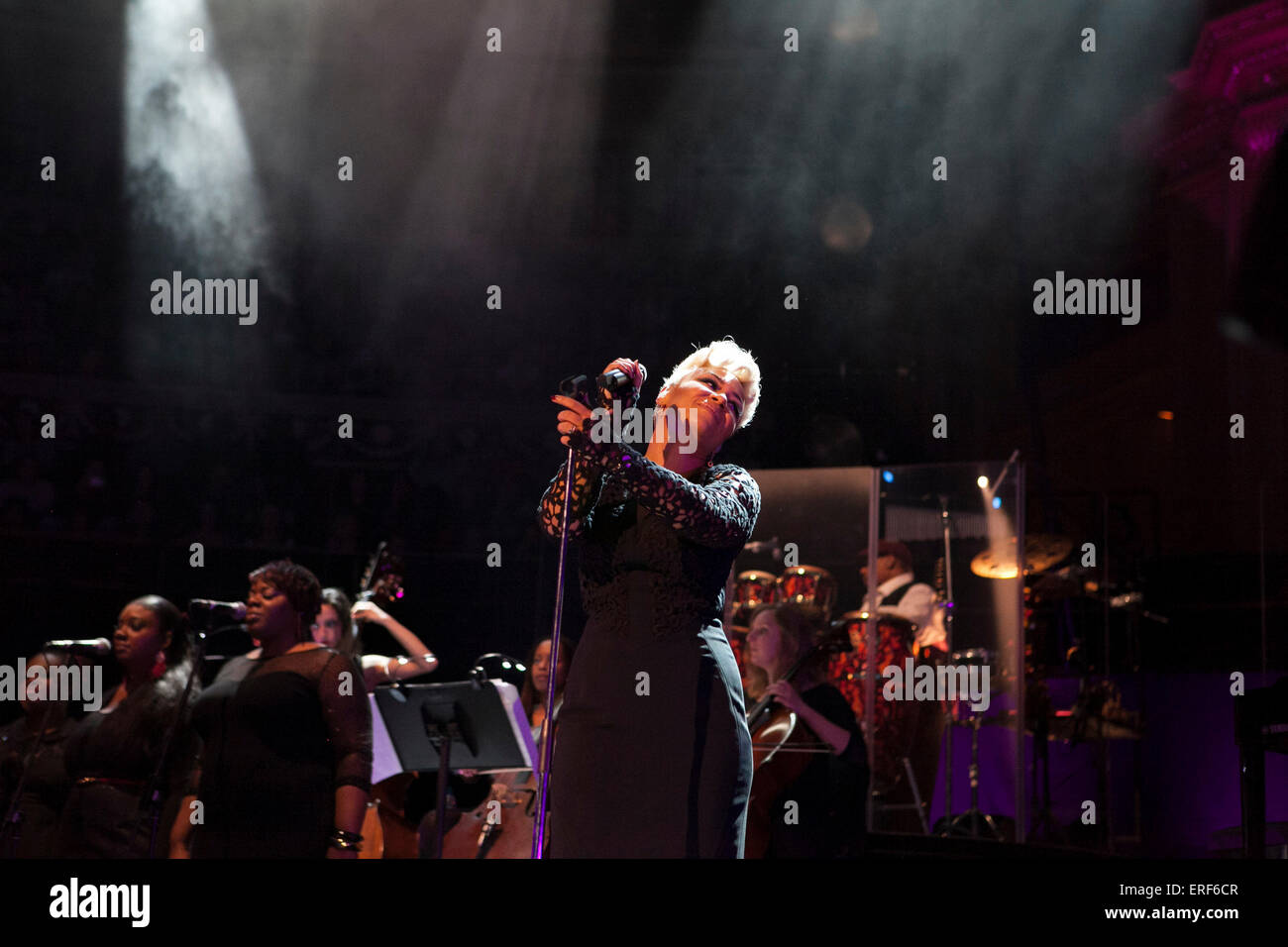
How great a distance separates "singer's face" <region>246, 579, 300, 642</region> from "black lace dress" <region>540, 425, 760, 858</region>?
1763mm

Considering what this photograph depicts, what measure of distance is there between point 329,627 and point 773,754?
215 centimetres

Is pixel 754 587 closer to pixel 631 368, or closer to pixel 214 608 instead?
pixel 214 608

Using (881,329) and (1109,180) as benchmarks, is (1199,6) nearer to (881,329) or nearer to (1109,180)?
(1109,180)

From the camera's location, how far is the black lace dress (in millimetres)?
2283

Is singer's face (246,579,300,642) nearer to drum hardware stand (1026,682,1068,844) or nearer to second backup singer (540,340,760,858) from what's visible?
second backup singer (540,340,760,858)

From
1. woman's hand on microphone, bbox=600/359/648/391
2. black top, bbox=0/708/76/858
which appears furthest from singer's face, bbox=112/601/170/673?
woman's hand on microphone, bbox=600/359/648/391

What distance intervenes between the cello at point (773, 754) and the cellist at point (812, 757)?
0.4 inches

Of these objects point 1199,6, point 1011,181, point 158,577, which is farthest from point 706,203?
point 158,577

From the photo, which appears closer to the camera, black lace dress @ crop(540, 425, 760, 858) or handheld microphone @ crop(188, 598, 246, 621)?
black lace dress @ crop(540, 425, 760, 858)

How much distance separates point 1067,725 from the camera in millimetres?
6863

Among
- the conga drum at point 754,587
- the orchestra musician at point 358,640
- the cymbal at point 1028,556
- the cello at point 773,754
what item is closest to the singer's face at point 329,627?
the orchestra musician at point 358,640

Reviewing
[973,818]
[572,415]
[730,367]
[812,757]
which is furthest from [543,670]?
[572,415]
